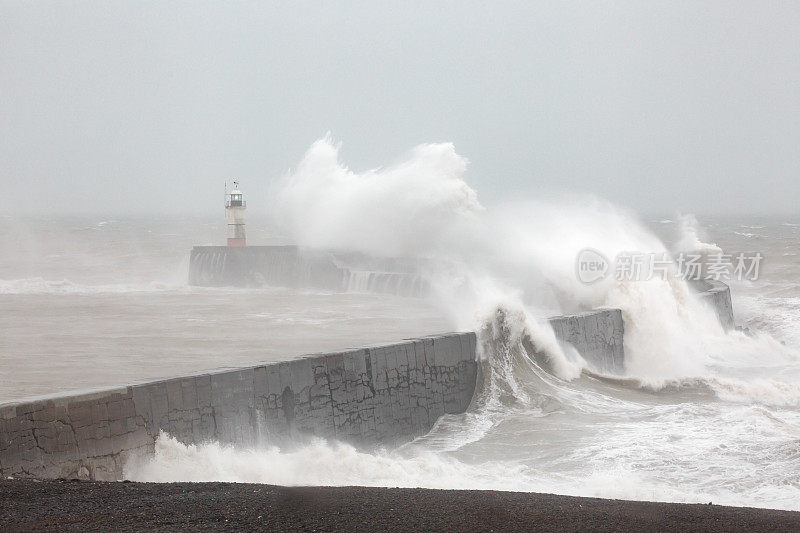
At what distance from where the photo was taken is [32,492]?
14.3 feet

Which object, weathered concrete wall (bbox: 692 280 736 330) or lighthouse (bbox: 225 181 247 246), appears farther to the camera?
lighthouse (bbox: 225 181 247 246)

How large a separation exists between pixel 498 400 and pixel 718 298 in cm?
939

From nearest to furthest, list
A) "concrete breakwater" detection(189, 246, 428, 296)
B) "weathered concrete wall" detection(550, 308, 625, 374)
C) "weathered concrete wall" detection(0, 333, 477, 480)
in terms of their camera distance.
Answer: "weathered concrete wall" detection(0, 333, 477, 480) < "weathered concrete wall" detection(550, 308, 625, 374) < "concrete breakwater" detection(189, 246, 428, 296)

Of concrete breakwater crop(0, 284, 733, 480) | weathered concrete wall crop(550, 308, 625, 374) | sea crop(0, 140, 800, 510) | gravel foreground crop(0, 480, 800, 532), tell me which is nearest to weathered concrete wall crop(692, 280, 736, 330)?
sea crop(0, 140, 800, 510)

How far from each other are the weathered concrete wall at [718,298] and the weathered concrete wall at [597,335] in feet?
13.3

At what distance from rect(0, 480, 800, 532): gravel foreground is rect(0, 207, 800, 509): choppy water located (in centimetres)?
124

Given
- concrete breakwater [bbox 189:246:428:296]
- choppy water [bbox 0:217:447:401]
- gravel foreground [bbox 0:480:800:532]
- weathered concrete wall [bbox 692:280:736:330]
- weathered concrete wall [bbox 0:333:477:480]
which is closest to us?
gravel foreground [bbox 0:480:800:532]

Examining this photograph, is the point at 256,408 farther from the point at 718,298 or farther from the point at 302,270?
the point at 302,270

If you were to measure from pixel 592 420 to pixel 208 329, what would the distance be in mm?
8373

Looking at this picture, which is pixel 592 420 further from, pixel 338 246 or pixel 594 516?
pixel 338 246

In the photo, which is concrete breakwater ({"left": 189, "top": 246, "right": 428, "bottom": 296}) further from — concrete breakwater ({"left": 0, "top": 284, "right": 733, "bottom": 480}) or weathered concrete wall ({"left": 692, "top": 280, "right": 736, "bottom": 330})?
concrete breakwater ({"left": 0, "top": 284, "right": 733, "bottom": 480})

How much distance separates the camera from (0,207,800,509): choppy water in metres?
6.38

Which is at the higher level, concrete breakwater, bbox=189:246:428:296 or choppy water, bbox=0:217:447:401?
concrete breakwater, bbox=189:246:428:296

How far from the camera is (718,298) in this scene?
1709cm
